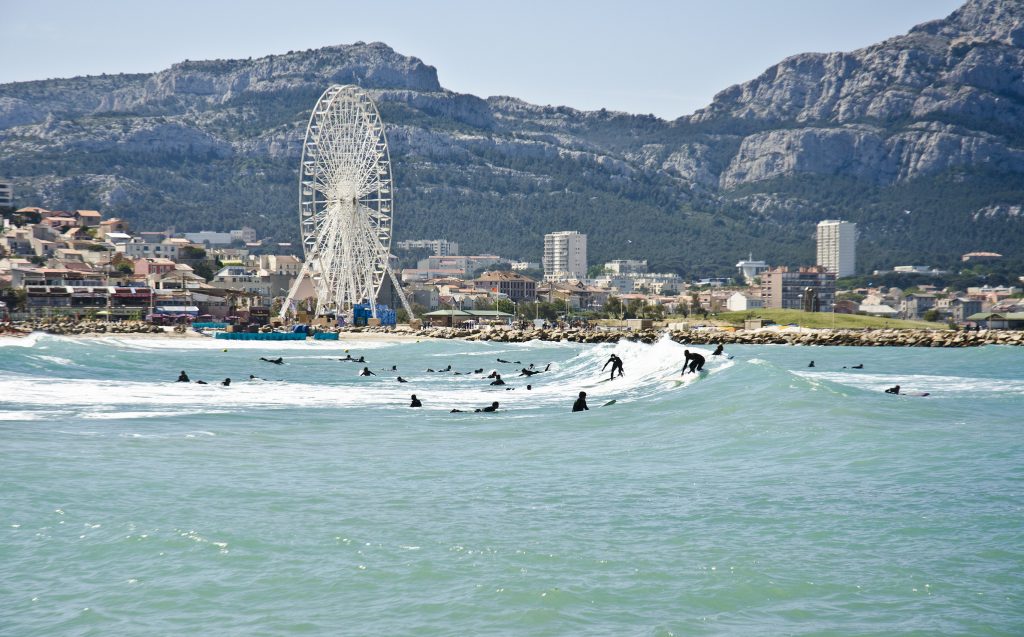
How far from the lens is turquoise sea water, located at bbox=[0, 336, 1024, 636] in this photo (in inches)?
384

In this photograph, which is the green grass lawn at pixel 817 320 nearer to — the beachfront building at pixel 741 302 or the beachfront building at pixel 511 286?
the beachfront building at pixel 741 302

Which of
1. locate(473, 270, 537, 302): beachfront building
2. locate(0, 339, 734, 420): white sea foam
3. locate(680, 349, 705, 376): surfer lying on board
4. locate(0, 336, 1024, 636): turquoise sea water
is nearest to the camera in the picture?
locate(0, 336, 1024, 636): turquoise sea water

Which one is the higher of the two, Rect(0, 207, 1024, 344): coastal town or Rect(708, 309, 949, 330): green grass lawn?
Rect(0, 207, 1024, 344): coastal town

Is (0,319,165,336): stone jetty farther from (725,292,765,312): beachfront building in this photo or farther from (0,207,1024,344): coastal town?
(725,292,765,312): beachfront building

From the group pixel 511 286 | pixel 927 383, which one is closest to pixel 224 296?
pixel 511 286

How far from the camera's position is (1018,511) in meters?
13.0

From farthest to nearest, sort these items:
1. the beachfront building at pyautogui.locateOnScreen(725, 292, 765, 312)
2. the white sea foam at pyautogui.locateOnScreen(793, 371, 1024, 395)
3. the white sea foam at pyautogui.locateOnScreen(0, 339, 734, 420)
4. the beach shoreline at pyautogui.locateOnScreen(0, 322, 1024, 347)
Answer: the beachfront building at pyautogui.locateOnScreen(725, 292, 765, 312) → the beach shoreline at pyautogui.locateOnScreen(0, 322, 1024, 347) → the white sea foam at pyautogui.locateOnScreen(793, 371, 1024, 395) → the white sea foam at pyautogui.locateOnScreen(0, 339, 734, 420)

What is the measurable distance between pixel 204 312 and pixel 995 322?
87.7 metres

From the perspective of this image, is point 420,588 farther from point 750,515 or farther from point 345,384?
point 345,384

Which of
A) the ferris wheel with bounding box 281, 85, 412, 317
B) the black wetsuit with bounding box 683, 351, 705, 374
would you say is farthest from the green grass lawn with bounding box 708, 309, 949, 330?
the black wetsuit with bounding box 683, 351, 705, 374

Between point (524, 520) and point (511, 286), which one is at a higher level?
point (511, 286)

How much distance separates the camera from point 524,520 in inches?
512

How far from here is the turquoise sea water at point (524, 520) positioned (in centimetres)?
975

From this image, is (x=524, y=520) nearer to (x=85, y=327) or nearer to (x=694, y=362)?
(x=694, y=362)
